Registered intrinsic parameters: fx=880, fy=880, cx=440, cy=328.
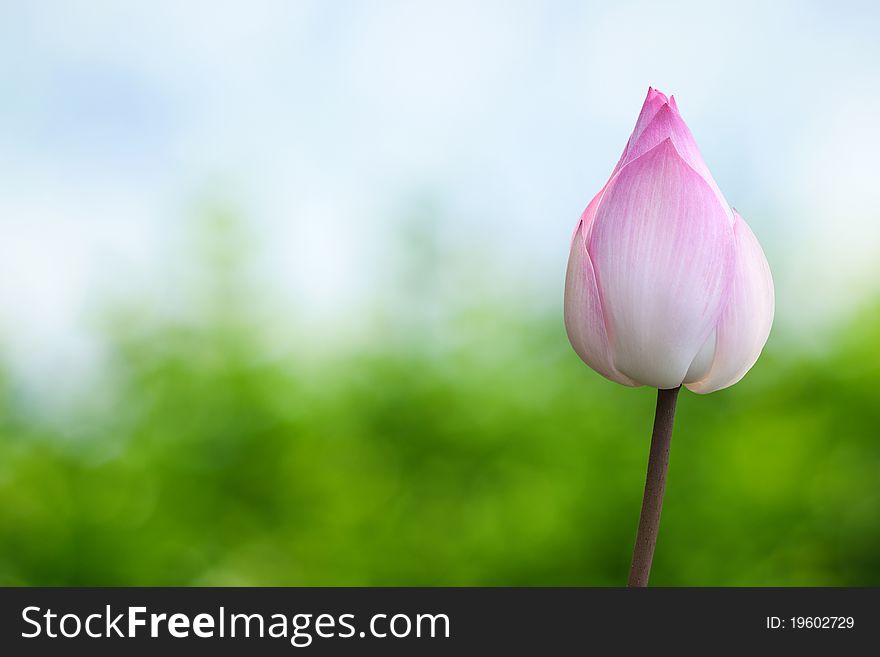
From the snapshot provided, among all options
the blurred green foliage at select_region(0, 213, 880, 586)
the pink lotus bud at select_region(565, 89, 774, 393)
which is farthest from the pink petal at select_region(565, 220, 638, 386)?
the blurred green foliage at select_region(0, 213, 880, 586)

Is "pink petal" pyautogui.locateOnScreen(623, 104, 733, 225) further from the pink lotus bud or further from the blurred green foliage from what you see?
the blurred green foliage

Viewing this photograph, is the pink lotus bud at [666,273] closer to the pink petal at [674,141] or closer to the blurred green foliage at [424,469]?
the pink petal at [674,141]

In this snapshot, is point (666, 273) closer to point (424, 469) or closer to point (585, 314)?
point (585, 314)

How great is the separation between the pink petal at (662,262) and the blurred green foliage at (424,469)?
0.74 meters

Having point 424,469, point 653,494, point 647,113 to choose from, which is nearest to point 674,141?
point 647,113

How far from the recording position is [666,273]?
30 centimetres

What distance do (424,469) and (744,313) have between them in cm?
80

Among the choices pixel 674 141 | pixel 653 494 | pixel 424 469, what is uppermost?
pixel 424 469

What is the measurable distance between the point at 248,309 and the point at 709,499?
615mm

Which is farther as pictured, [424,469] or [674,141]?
[424,469]

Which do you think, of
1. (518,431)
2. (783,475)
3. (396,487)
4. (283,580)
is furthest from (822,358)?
(283,580)

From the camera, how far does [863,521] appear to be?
104 cm

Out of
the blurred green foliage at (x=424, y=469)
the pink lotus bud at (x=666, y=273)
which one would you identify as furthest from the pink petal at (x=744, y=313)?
the blurred green foliage at (x=424, y=469)
